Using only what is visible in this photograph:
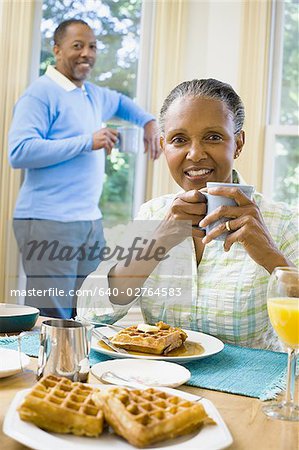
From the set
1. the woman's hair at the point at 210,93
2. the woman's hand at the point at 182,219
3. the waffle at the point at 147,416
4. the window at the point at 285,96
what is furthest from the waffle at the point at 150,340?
the window at the point at 285,96

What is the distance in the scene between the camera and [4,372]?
1.07 m

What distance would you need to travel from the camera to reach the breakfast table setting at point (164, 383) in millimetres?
790

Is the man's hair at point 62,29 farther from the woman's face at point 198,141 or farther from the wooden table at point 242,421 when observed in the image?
the wooden table at point 242,421

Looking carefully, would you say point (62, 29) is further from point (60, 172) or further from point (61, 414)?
point (61, 414)

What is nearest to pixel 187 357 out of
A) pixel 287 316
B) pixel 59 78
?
pixel 287 316

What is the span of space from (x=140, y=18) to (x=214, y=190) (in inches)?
102

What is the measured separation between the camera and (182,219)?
1591mm

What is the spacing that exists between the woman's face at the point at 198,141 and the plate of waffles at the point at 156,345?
512 mm

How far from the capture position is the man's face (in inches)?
124

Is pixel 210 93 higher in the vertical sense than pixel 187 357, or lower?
higher

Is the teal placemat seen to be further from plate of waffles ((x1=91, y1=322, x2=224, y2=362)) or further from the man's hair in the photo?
the man's hair

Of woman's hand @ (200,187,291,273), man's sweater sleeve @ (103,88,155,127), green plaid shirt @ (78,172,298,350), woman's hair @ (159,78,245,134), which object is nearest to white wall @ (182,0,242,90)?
man's sweater sleeve @ (103,88,155,127)

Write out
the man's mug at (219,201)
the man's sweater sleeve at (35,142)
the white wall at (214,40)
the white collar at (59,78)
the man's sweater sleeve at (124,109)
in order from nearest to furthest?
the man's mug at (219,201)
the man's sweater sleeve at (35,142)
the white collar at (59,78)
the man's sweater sleeve at (124,109)
the white wall at (214,40)

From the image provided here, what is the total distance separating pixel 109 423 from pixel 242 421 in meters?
0.23
